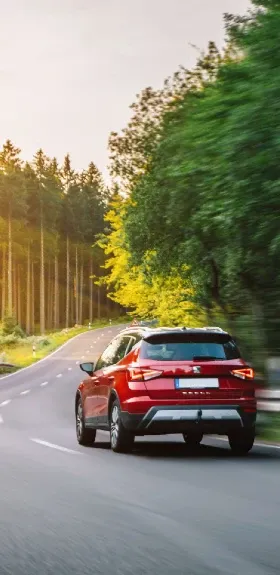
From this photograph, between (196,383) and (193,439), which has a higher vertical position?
(196,383)

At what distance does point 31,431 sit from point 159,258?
12.5m

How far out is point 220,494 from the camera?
9.95 metres

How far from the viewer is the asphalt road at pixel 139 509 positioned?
6621mm

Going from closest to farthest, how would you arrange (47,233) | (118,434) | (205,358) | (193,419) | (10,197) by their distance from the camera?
(193,419)
(205,358)
(118,434)
(10,197)
(47,233)

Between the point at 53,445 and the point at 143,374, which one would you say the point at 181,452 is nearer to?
the point at 143,374

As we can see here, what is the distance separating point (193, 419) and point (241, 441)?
3.14 feet

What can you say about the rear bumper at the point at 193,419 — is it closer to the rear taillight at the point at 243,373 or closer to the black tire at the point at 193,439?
the rear taillight at the point at 243,373

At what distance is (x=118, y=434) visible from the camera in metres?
14.5

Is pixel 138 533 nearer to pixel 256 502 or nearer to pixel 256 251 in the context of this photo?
pixel 256 502

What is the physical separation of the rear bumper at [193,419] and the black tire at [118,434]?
448 mm

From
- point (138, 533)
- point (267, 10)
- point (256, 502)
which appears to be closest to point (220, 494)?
point (256, 502)

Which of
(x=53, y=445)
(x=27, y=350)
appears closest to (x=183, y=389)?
(x=53, y=445)

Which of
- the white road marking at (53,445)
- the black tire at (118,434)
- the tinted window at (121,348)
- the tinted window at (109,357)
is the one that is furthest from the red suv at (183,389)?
the tinted window at (109,357)

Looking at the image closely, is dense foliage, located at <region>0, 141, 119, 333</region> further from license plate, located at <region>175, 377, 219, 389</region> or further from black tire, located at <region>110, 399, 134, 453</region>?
license plate, located at <region>175, 377, 219, 389</region>
